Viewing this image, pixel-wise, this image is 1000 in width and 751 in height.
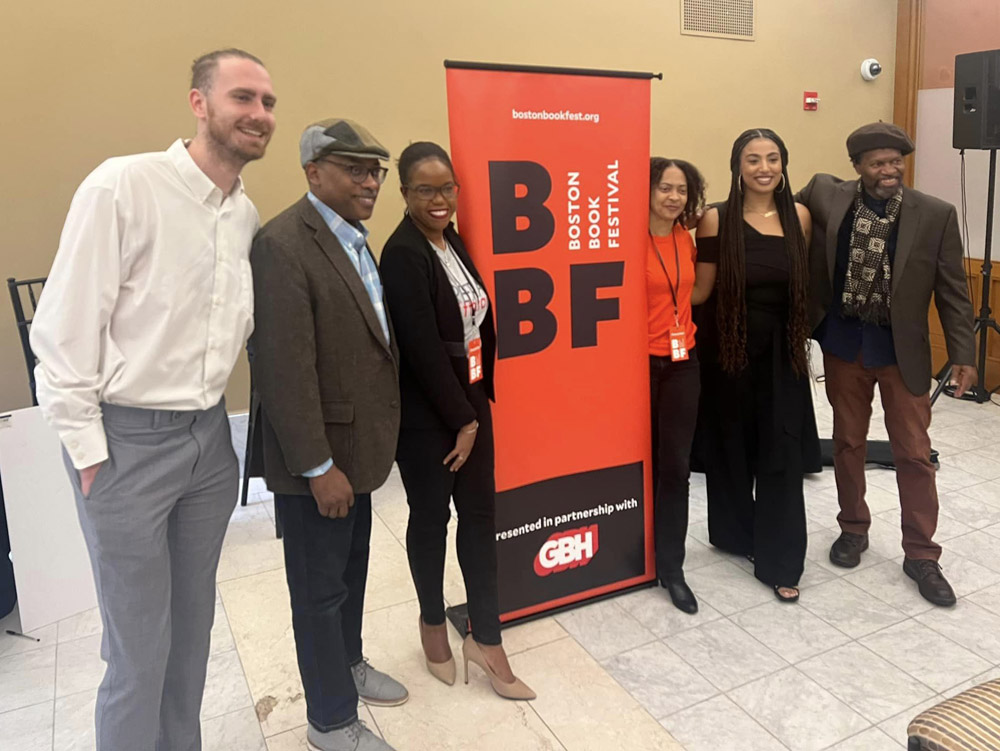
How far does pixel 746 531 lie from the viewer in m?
3.00

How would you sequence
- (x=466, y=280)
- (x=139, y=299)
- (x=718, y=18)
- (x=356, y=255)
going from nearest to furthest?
1. (x=139, y=299)
2. (x=356, y=255)
3. (x=466, y=280)
4. (x=718, y=18)

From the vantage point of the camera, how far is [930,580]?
2713mm

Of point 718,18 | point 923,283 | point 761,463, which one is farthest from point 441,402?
point 718,18

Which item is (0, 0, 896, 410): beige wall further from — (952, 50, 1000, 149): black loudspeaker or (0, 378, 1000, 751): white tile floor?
(0, 378, 1000, 751): white tile floor

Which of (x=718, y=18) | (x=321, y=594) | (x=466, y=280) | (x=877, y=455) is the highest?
(x=718, y=18)

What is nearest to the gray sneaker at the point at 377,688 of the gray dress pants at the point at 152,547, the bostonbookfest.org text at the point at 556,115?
the gray dress pants at the point at 152,547

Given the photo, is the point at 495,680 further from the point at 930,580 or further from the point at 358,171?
the point at 930,580

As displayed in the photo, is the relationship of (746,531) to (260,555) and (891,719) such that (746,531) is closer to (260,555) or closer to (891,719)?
(891,719)

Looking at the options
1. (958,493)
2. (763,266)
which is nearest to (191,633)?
(763,266)

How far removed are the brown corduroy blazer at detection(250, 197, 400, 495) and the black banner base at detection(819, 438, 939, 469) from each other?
9.24 ft

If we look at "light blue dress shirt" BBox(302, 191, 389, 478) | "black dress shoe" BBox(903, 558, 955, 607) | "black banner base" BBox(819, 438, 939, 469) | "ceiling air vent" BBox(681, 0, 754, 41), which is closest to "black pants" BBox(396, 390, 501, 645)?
"light blue dress shirt" BBox(302, 191, 389, 478)

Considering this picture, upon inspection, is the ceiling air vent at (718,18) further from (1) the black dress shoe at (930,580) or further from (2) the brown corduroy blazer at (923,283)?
(1) the black dress shoe at (930,580)

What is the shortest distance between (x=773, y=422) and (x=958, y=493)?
1570 mm

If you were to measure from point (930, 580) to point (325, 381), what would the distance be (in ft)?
7.43
